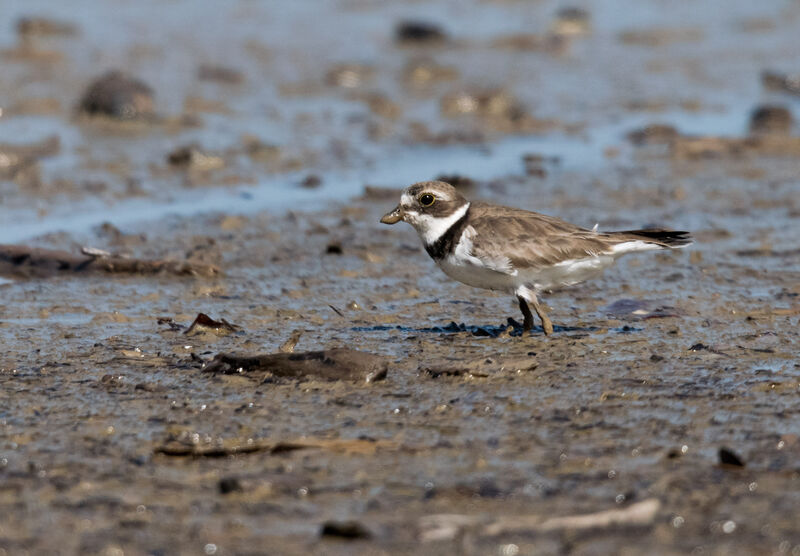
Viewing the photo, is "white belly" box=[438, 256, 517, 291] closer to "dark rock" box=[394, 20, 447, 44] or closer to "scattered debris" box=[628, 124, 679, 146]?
"scattered debris" box=[628, 124, 679, 146]

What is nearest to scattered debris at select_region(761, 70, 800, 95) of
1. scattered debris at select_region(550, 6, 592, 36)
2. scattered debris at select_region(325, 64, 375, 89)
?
scattered debris at select_region(550, 6, 592, 36)

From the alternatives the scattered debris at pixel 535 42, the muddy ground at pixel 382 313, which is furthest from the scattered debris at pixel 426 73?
the scattered debris at pixel 535 42

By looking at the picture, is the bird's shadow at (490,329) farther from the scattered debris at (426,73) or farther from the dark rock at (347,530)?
the scattered debris at (426,73)

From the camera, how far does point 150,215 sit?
934 centimetres

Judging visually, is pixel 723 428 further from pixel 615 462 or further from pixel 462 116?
pixel 462 116

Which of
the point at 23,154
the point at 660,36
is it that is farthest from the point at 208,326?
the point at 660,36

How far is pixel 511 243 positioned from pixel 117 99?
6879 millimetres

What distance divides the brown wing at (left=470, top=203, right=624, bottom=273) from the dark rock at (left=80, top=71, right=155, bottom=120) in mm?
6325

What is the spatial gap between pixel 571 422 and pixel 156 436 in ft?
5.33

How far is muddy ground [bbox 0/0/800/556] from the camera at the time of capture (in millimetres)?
4004

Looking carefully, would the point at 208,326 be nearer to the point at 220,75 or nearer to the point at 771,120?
the point at 771,120

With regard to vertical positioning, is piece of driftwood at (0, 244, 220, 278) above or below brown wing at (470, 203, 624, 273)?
below

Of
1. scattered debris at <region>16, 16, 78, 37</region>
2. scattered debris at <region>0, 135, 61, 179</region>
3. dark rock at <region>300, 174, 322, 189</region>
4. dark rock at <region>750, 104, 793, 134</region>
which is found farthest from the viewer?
scattered debris at <region>16, 16, 78, 37</region>

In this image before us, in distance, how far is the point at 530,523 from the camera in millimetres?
3830
